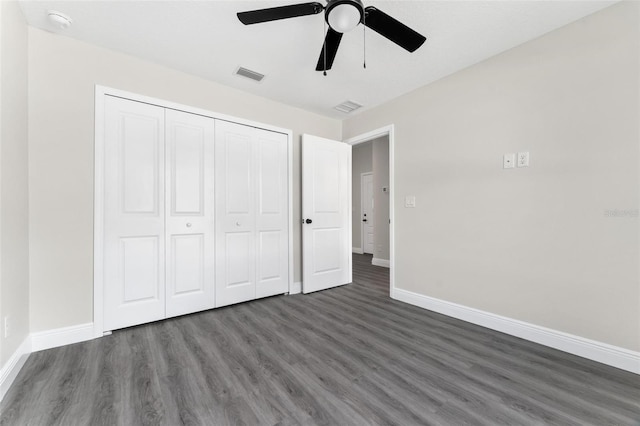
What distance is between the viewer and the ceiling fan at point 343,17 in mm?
1510

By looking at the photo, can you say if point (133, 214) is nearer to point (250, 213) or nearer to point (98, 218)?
point (98, 218)

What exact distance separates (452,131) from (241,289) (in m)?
2.97

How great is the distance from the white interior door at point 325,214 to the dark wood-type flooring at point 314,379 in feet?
3.86

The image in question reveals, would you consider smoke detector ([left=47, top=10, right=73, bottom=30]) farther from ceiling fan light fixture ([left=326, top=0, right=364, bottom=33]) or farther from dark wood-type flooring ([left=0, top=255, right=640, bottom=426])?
dark wood-type flooring ([left=0, top=255, right=640, bottom=426])

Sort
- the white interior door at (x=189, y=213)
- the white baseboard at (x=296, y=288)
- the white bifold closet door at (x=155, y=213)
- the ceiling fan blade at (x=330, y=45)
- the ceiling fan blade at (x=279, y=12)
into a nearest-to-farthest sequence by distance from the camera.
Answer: the ceiling fan blade at (x=279, y=12)
the ceiling fan blade at (x=330, y=45)
the white bifold closet door at (x=155, y=213)
the white interior door at (x=189, y=213)
the white baseboard at (x=296, y=288)

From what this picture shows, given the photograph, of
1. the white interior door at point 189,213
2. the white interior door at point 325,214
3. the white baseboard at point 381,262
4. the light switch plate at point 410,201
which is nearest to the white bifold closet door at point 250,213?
the white interior door at point 189,213

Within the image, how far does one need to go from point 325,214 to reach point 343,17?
2543 mm

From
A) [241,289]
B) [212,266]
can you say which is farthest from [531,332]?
[212,266]

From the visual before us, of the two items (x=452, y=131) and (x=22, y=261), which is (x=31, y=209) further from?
(x=452, y=131)

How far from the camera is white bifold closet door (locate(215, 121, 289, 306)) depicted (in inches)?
119

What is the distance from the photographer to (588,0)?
1.87 m

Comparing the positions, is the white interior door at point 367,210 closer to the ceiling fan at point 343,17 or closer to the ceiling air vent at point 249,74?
the ceiling air vent at point 249,74

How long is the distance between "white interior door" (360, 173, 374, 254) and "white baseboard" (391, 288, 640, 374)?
3995mm

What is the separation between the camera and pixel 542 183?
2236 millimetres
